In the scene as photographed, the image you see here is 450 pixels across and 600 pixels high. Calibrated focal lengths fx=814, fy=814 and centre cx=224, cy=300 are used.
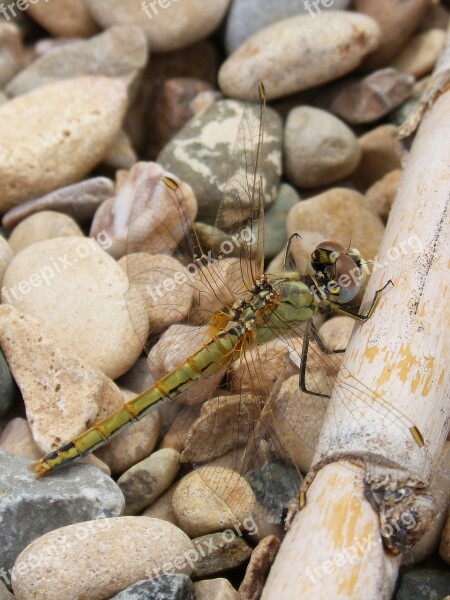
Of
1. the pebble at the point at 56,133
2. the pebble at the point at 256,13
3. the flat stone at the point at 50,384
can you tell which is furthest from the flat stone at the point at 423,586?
the pebble at the point at 256,13

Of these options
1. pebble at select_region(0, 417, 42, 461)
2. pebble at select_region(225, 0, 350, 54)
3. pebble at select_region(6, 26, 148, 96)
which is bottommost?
pebble at select_region(0, 417, 42, 461)

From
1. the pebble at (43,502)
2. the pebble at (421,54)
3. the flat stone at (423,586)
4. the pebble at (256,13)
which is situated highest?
the pebble at (256,13)

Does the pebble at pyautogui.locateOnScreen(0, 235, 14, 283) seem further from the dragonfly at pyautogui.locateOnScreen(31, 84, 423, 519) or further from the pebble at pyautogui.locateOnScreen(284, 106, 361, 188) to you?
the pebble at pyautogui.locateOnScreen(284, 106, 361, 188)

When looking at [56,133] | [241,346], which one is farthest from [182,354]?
[56,133]

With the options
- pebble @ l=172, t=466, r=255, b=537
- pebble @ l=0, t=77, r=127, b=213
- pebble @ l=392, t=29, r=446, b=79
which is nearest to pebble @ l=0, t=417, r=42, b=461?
pebble @ l=172, t=466, r=255, b=537

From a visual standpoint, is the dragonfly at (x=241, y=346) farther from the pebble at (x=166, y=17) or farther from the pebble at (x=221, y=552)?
the pebble at (x=166, y=17)

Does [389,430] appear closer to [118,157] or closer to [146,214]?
[146,214]
